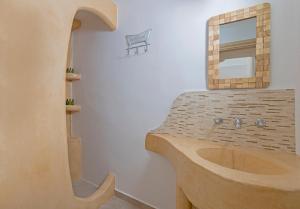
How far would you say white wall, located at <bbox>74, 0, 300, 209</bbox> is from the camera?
63.3 inches

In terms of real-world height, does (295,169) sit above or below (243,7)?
below

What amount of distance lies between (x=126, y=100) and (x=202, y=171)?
173 centimetres

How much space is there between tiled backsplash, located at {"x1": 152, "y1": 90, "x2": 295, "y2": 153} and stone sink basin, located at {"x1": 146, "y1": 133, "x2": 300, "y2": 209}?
0.27 feet

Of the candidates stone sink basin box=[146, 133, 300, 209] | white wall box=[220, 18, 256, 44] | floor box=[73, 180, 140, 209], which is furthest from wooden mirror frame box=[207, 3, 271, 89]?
floor box=[73, 180, 140, 209]

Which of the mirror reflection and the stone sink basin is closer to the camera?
the stone sink basin

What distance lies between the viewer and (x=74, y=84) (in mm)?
3789

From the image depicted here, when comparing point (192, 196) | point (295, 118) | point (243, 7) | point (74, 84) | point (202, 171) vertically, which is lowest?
point (192, 196)

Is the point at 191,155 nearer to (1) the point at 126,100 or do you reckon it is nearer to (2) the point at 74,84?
(1) the point at 126,100

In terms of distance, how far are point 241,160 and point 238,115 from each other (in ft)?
1.19

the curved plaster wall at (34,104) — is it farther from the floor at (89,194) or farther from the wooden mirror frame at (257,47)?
the wooden mirror frame at (257,47)

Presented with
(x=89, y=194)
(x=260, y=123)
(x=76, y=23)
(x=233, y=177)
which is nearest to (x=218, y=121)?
(x=260, y=123)

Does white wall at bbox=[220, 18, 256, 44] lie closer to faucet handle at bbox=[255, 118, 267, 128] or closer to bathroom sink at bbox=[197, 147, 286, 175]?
faucet handle at bbox=[255, 118, 267, 128]

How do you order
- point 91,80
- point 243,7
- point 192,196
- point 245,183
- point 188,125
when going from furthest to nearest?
1. point 91,80
2. point 188,125
3. point 243,7
4. point 192,196
5. point 245,183

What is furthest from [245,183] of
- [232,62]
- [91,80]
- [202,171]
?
[91,80]
